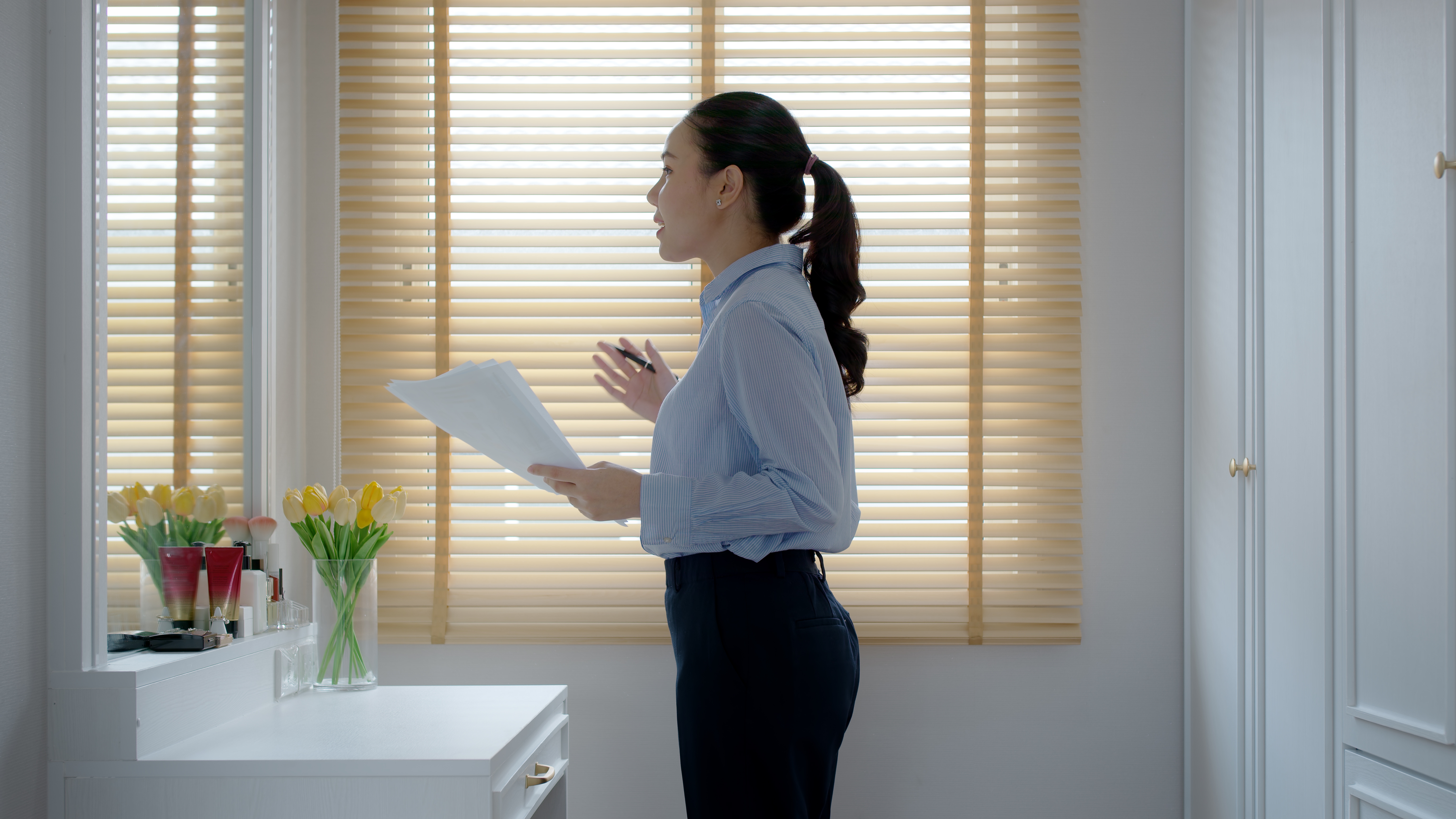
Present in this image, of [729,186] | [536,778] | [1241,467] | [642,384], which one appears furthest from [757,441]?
[1241,467]

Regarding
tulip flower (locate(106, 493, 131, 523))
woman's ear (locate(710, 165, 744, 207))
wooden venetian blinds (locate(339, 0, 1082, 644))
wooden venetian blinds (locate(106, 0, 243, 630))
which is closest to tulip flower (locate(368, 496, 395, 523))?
wooden venetian blinds (locate(106, 0, 243, 630))

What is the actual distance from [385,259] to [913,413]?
1304 mm

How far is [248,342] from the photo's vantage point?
1.83 metres

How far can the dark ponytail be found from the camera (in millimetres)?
1402

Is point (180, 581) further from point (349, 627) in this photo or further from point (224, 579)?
point (349, 627)

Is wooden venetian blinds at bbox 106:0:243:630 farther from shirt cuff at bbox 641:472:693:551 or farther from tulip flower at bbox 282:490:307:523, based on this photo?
shirt cuff at bbox 641:472:693:551

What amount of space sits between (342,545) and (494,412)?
26.5 inches

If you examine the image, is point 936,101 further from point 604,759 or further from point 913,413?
point 604,759

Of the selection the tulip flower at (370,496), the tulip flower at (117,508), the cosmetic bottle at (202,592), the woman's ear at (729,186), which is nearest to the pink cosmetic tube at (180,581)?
the cosmetic bottle at (202,592)

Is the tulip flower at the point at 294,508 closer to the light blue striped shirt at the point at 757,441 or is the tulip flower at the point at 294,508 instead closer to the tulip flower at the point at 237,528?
the tulip flower at the point at 237,528

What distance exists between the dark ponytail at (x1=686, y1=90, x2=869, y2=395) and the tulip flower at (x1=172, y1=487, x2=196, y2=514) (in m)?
0.99

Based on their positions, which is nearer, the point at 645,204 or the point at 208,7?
the point at 208,7

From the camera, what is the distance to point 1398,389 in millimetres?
1418

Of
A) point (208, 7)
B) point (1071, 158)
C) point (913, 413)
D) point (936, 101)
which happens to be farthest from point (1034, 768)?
point (208, 7)
